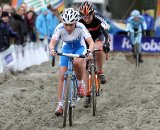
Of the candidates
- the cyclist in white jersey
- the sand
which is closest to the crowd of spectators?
the sand

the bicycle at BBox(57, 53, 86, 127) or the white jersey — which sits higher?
the white jersey

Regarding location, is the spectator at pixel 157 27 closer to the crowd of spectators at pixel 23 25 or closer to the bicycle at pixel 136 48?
the crowd of spectators at pixel 23 25

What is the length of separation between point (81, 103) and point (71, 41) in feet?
7.50

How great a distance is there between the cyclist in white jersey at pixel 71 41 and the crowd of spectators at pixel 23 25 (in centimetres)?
642

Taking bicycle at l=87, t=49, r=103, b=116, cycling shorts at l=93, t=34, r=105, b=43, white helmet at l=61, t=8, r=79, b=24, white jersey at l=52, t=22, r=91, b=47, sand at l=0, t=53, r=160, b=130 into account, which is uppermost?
white helmet at l=61, t=8, r=79, b=24

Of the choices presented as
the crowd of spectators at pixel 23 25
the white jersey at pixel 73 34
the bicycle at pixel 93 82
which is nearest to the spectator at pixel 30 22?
the crowd of spectators at pixel 23 25

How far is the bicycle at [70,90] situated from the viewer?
8578 mm

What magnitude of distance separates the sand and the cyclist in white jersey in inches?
22.7

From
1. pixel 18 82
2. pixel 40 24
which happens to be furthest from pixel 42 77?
pixel 40 24

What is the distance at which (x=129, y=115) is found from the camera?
9.45m

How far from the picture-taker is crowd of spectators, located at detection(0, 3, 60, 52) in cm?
1580

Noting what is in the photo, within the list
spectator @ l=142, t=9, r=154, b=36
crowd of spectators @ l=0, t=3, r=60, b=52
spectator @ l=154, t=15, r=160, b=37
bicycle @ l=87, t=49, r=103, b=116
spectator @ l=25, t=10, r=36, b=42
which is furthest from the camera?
spectator @ l=154, t=15, r=160, b=37

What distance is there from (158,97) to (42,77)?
4.74 m

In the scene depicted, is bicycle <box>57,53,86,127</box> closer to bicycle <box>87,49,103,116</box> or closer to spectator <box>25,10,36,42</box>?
bicycle <box>87,49,103,116</box>
